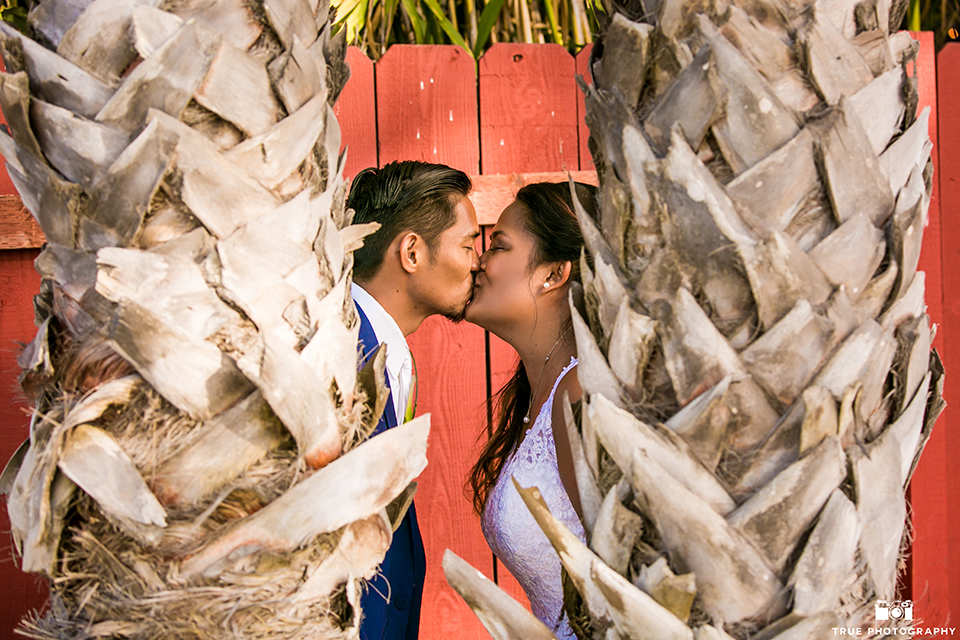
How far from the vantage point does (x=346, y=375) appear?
548mm

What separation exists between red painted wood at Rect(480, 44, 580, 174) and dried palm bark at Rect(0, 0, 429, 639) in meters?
1.64

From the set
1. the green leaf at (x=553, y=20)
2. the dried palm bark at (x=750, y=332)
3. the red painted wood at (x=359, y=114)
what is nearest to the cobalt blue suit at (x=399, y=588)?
the red painted wood at (x=359, y=114)

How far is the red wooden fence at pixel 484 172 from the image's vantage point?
2.06m

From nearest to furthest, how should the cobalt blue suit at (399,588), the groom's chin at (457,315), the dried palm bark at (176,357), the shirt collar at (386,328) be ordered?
1. the dried palm bark at (176,357)
2. the cobalt blue suit at (399,588)
3. the shirt collar at (386,328)
4. the groom's chin at (457,315)

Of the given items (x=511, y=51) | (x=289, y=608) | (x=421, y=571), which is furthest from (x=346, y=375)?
(x=511, y=51)

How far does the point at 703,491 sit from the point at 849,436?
0.12 metres

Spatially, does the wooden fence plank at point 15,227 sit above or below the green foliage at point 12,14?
below

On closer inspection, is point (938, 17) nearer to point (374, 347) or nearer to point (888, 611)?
point (374, 347)

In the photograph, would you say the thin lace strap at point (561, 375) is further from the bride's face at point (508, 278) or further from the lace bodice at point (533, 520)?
the bride's face at point (508, 278)

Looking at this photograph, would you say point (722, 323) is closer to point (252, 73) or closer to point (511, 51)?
point (252, 73)

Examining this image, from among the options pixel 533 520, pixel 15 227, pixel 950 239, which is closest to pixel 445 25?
pixel 15 227

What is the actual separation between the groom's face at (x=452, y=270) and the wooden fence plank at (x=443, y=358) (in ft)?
0.67
